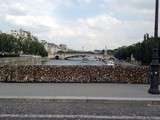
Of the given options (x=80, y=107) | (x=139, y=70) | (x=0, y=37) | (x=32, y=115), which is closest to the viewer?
(x=32, y=115)

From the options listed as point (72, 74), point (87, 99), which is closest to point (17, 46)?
point (72, 74)

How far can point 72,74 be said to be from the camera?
25.6 meters

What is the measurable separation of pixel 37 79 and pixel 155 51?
28.9 ft

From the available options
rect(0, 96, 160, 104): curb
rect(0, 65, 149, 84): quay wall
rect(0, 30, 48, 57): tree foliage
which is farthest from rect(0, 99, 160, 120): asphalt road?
rect(0, 30, 48, 57): tree foliage

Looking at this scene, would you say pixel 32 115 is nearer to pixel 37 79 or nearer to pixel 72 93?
pixel 72 93

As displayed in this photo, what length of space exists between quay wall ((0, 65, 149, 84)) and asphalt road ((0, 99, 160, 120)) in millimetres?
8795

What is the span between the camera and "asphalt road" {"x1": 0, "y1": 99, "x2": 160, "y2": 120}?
484 inches

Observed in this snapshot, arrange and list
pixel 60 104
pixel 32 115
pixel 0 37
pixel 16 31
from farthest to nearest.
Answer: pixel 16 31 → pixel 0 37 → pixel 60 104 → pixel 32 115

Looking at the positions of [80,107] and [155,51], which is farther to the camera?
[155,51]

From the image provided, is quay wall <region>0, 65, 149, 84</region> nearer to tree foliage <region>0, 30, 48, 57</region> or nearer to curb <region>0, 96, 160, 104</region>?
curb <region>0, 96, 160, 104</region>

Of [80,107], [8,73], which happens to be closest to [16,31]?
[8,73]

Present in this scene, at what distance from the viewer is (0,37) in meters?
122

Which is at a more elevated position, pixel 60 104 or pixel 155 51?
pixel 155 51

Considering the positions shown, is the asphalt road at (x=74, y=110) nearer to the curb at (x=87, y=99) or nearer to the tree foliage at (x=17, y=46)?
the curb at (x=87, y=99)
